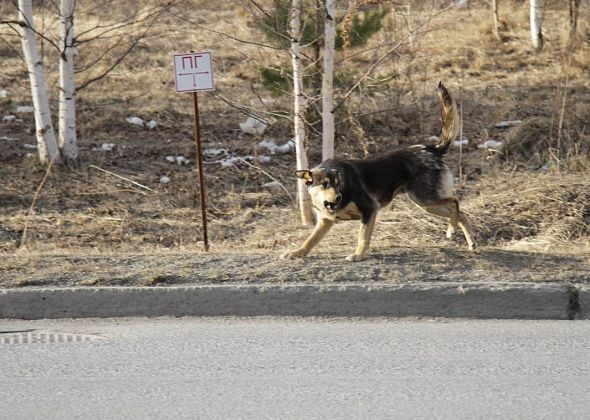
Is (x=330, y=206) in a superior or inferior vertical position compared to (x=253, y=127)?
inferior

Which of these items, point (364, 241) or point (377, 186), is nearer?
point (364, 241)

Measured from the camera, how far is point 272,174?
46.5ft

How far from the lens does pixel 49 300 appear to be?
6930 millimetres

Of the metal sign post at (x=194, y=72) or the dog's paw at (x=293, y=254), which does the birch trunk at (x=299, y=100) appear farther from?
the dog's paw at (x=293, y=254)

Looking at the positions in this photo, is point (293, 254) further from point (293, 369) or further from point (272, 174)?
point (272, 174)

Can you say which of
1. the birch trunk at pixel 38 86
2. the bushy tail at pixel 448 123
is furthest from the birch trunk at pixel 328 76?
the birch trunk at pixel 38 86

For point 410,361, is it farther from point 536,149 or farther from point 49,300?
point 536,149

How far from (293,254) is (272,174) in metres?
6.50

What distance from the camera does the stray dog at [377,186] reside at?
7.55 meters

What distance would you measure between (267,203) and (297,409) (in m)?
7.95

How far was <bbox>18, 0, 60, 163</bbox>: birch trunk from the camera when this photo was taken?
13.3 meters

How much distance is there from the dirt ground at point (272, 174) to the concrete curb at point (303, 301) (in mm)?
205

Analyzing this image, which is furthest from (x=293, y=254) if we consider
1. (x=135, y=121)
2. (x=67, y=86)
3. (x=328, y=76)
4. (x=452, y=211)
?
(x=135, y=121)

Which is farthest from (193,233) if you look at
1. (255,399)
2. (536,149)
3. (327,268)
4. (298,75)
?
(255,399)
